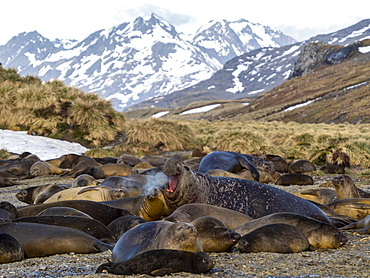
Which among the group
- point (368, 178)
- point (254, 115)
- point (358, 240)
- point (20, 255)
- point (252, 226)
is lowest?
point (254, 115)

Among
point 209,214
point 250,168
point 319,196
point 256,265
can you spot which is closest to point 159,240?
point 256,265

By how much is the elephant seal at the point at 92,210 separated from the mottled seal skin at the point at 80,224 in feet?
2.69

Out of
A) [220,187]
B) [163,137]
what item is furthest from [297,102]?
[220,187]

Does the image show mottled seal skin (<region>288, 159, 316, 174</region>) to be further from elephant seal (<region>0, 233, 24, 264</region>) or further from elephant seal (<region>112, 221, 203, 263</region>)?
elephant seal (<region>0, 233, 24, 264</region>)

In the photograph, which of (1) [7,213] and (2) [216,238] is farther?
(1) [7,213]

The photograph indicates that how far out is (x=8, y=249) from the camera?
3787mm

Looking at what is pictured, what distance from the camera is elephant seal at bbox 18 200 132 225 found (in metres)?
5.62

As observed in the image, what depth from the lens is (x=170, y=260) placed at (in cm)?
319

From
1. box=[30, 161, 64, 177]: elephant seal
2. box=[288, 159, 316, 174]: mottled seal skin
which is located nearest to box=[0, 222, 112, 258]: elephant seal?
box=[30, 161, 64, 177]: elephant seal

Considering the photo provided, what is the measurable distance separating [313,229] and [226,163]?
16.8 ft

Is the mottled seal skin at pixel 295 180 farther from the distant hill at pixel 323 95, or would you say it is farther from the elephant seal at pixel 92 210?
the distant hill at pixel 323 95

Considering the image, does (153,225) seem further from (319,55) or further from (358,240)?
(319,55)

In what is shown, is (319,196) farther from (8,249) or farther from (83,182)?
(8,249)

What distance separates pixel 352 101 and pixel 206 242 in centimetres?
6793
